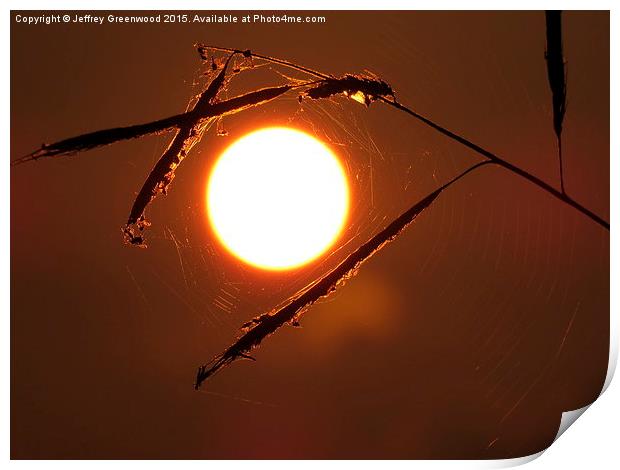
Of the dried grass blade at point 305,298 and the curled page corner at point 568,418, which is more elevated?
the dried grass blade at point 305,298

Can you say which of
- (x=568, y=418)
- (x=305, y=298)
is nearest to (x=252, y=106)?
(x=305, y=298)

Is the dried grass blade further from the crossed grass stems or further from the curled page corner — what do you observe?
the curled page corner

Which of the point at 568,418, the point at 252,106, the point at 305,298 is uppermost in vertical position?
the point at 252,106

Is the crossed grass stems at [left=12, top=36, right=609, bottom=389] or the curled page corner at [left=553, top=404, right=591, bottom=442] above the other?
the crossed grass stems at [left=12, top=36, right=609, bottom=389]

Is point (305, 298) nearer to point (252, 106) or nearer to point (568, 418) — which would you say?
point (252, 106)

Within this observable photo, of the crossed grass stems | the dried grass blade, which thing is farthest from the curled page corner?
the dried grass blade

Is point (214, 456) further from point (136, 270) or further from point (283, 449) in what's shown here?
point (136, 270)

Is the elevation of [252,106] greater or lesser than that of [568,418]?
greater

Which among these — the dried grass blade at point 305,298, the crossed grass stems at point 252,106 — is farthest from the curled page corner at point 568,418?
the dried grass blade at point 305,298

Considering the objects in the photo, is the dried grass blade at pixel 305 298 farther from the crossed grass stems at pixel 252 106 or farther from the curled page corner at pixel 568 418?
the curled page corner at pixel 568 418
